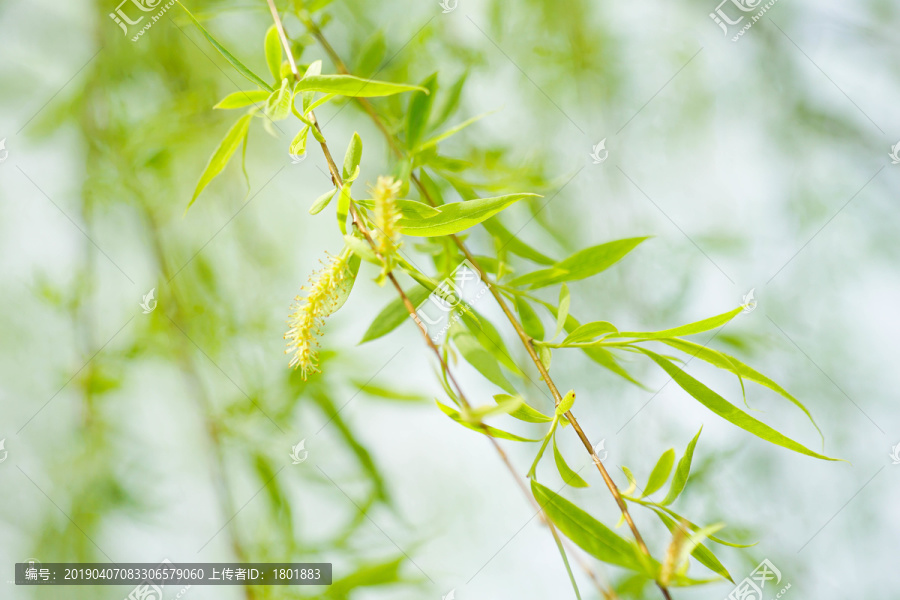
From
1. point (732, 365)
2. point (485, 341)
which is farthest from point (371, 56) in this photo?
point (732, 365)

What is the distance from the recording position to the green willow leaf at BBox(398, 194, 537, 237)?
0.37 meters

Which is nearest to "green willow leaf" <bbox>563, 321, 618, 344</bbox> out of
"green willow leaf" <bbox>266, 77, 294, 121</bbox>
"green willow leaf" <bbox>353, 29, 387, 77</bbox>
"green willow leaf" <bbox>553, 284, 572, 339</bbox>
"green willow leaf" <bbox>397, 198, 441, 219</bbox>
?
"green willow leaf" <bbox>553, 284, 572, 339</bbox>

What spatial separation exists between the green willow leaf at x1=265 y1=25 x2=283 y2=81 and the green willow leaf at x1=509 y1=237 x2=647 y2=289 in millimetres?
257

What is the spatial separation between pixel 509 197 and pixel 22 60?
1.06 metres

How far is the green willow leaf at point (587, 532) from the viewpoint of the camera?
38 centimetres

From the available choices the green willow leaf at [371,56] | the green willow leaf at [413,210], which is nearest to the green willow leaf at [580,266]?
the green willow leaf at [413,210]

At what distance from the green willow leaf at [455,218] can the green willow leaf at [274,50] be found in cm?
18

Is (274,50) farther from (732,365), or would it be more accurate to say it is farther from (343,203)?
(732,365)

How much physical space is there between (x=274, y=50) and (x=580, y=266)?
30cm

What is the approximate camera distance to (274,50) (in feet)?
1.46

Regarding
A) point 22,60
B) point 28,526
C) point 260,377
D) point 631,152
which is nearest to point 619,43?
point 631,152

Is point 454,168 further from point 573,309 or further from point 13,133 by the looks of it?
point 13,133

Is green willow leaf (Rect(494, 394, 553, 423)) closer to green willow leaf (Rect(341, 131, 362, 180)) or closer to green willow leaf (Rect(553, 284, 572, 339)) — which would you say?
green willow leaf (Rect(553, 284, 572, 339))

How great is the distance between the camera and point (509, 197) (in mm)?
355
